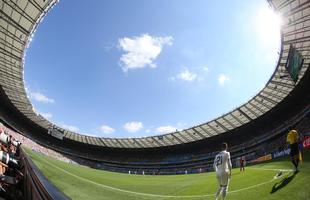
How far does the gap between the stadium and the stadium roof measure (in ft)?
0.37

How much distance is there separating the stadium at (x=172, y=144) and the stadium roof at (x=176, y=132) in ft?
0.37

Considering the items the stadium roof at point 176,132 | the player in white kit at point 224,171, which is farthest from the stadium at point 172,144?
the player in white kit at point 224,171

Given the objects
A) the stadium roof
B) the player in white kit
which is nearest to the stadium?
the stadium roof

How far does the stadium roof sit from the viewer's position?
35.2 meters

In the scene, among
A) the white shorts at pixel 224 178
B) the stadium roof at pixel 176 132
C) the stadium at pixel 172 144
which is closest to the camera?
the white shorts at pixel 224 178

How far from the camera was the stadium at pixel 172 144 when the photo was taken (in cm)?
1338

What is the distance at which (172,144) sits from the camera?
7381 centimetres

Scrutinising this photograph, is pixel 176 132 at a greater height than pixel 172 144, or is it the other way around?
pixel 176 132

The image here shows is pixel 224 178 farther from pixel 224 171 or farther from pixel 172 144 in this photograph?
pixel 172 144

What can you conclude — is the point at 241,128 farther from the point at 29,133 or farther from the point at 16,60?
the point at 29,133

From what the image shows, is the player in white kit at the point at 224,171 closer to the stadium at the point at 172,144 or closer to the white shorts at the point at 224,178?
the white shorts at the point at 224,178

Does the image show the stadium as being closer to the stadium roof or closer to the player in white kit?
the stadium roof

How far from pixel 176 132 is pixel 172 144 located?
3199 mm

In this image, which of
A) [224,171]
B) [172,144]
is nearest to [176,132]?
[172,144]
